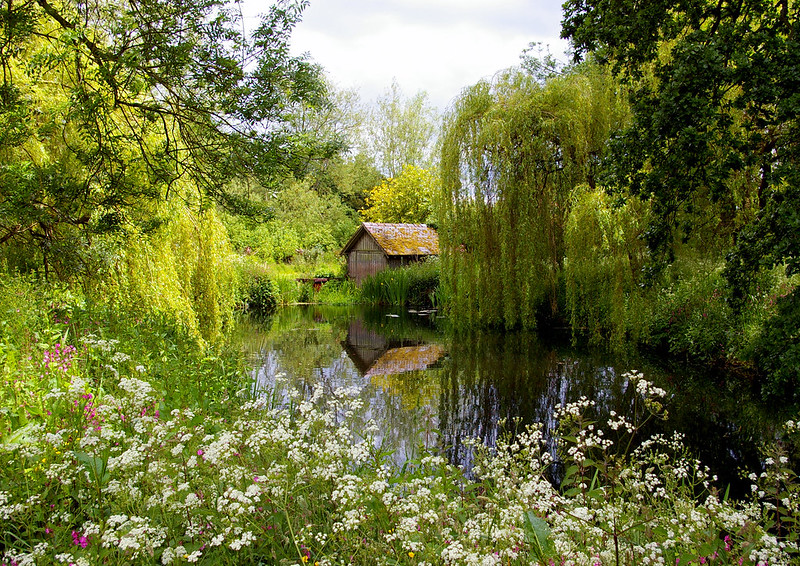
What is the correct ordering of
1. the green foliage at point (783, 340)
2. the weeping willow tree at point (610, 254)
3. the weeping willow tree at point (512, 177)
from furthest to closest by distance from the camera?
the weeping willow tree at point (512, 177)
the weeping willow tree at point (610, 254)
the green foliage at point (783, 340)

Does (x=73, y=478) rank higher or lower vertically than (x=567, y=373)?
higher

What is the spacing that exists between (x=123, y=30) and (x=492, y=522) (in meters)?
4.27

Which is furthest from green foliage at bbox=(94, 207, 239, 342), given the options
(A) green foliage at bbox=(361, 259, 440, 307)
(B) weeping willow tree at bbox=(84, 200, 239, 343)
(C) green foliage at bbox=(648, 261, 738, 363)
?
(A) green foliage at bbox=(361, 259, 440, 307)

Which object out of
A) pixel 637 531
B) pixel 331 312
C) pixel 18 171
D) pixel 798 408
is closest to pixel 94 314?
pixel 18 171

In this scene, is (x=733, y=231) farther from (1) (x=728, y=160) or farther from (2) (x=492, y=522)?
(2) (x=492, y=522)

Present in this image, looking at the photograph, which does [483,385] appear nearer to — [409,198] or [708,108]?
[708,108]

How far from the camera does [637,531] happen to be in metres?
2.18

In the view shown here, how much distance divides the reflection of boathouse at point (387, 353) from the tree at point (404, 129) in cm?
2740

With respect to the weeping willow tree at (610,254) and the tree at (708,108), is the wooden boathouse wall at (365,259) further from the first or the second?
the tree at (708,108)

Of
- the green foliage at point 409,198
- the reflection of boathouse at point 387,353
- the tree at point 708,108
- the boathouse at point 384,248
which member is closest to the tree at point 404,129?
the green foliage at point 409,198

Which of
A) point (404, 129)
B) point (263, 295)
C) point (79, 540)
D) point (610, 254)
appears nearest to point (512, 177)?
point (610, 254)

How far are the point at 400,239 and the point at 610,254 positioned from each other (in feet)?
55.9

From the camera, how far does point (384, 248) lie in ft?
83.2

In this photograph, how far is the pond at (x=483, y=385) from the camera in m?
6.57
